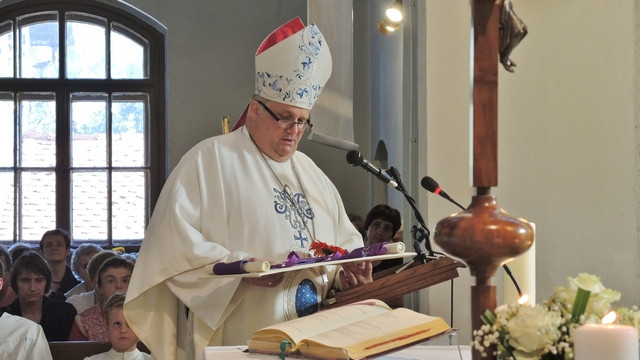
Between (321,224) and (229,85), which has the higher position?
(229,85)

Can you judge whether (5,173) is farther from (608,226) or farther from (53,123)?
(608,226)

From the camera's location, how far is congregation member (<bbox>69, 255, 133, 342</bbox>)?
719cm

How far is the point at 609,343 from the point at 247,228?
2.70 m

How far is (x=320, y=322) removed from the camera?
8.59ft

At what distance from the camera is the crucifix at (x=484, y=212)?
1.58 metres

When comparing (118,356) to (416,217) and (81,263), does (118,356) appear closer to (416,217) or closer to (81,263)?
(416,217)

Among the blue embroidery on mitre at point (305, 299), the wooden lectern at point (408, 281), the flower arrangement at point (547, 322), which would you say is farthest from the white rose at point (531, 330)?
the blue embroidery on mitre at point (305, 299)

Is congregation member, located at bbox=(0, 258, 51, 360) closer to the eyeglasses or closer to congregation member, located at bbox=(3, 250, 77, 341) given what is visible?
congregation member, located at bbox=(3, 250, 77, 341)

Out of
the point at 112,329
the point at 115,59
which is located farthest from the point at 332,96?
the point at 115,59

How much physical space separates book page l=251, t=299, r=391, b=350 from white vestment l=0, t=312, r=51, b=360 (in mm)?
3425

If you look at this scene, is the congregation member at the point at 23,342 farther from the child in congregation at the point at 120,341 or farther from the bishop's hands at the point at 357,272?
the bishop's hands at the point at 357,272

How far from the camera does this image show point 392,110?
31.2ft

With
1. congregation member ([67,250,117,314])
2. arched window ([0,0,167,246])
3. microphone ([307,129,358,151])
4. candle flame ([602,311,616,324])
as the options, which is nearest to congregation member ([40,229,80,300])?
congregation member ([67,250,117,314])

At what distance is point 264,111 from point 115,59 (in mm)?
9171
